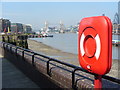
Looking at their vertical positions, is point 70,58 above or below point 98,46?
below

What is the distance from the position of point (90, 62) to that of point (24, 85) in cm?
413

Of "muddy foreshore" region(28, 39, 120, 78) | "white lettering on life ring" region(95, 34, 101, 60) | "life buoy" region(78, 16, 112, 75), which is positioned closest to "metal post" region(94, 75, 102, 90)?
"life buoy" region(78, 16, 112, 75)

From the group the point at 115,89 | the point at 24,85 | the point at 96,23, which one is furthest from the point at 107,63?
the point at 24,85

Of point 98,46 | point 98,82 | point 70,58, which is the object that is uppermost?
point 98,46

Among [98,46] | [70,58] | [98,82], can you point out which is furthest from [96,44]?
[70,58]

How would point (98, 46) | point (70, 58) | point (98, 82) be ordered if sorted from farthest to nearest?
point (70, 58)
point (98, 82)
point (98, 46)

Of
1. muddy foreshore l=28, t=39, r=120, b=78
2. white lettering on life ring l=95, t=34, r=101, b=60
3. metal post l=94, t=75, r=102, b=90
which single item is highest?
white lettering on life ring l=95, t=34, r=101, b=60

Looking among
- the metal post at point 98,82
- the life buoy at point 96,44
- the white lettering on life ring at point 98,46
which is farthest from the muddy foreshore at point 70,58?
the white lettering on life ring at point 98,46

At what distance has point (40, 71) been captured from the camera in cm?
547

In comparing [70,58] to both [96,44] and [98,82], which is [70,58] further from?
[96,44]

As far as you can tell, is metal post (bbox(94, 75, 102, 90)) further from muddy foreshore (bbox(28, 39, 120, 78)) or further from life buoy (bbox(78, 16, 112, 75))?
muddy foreshore (bbox(28, 39, 120, 78))

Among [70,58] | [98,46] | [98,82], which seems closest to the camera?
[98,46]

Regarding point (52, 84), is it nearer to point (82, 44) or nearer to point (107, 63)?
point (82, 44)

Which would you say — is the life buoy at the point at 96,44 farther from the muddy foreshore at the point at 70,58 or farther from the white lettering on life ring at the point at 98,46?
the muddy foreshore at the point at 70,58
